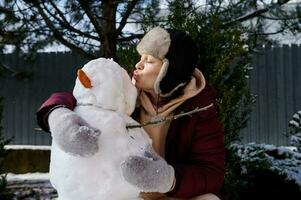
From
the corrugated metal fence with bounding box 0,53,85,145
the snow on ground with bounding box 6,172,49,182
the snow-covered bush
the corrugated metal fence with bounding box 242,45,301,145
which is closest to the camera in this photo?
the snow-covered bush

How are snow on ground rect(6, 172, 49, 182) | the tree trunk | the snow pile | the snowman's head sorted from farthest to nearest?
snow on ground rect(6, 172, 49, 182)
the tree trunk
the snow pile
the snowman's head

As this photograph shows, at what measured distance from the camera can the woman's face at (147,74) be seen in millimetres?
2191

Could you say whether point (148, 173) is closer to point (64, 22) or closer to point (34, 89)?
point (64, 22)

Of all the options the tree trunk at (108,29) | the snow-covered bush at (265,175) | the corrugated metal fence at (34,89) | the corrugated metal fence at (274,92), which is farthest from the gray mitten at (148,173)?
the corrugated metal fence at (34,89)

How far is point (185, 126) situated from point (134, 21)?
4253 millimetres

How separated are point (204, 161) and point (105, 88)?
0.46 m

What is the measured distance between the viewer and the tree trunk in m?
5.84

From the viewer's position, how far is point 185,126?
84.8 inches

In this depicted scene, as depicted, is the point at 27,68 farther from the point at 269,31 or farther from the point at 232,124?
the point at 232,124

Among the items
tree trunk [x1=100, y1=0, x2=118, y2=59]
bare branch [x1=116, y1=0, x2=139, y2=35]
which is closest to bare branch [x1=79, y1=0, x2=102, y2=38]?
tree trunk [x1=100, y1=0, x2=118, y2=59]

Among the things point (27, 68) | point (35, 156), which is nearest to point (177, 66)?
point (35, 156)

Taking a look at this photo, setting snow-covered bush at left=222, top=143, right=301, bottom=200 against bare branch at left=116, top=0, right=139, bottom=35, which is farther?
bare branch at left=116, top=0, right=139, bottom=35

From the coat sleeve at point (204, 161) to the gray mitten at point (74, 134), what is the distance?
34 cm

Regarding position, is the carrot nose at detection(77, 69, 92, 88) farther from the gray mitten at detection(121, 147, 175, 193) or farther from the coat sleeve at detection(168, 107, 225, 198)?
the coat sleeve at detection(168, 107, 225, 198)
